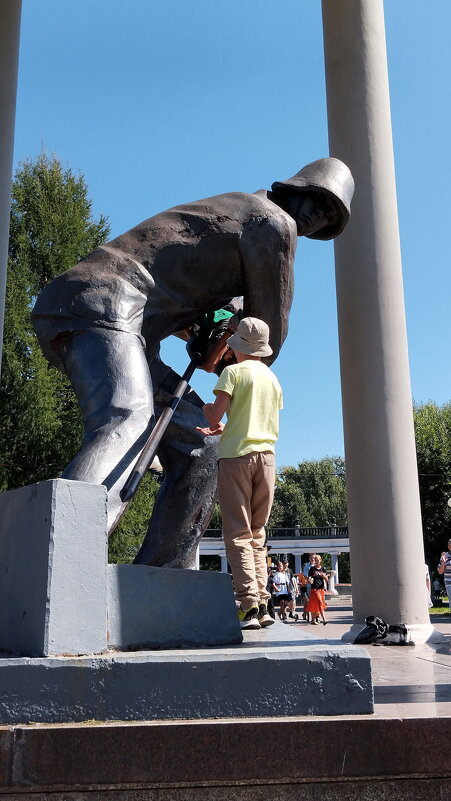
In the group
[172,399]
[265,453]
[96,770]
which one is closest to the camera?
[96,770]

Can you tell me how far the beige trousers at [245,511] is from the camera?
3.79 m

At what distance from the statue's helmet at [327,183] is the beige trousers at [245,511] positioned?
66.0 inches

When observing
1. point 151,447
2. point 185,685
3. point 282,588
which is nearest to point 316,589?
point 282,588

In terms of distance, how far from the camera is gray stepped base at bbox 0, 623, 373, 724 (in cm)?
271

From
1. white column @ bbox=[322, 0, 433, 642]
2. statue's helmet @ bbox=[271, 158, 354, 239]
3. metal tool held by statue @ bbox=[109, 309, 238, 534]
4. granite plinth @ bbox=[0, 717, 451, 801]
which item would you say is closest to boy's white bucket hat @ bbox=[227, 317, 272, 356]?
metal tool held by statue @ bbox=[109, 309, 238, 534]

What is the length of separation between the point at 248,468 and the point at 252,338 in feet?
2.37

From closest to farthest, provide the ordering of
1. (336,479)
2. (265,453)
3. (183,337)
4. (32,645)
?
(32,645) < (265,453) < (183,337) < (336,479)

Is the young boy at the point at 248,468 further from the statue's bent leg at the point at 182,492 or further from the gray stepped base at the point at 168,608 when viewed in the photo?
the statue's bent leg at the point at 182,492

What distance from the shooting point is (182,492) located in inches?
183

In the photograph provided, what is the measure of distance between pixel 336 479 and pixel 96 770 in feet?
306

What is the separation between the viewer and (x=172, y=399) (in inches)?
172

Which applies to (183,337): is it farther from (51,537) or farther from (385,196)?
(385,196)

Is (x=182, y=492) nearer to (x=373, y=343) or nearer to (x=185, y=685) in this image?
(x=185, y=685)

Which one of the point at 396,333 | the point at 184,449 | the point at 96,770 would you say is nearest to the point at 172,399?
the point at 184,449
